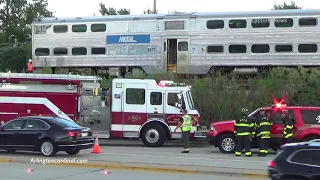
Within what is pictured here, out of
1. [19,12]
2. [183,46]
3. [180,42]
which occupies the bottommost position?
[183,46]

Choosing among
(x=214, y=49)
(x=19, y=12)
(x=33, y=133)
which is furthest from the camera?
(x=19, y=12)

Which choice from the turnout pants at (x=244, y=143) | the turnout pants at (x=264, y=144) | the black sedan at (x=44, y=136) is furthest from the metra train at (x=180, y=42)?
the black sedan at (x=44, y=136)

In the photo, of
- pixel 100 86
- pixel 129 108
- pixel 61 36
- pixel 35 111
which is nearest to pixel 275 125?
pixel 129 108

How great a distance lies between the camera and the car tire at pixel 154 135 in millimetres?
20859

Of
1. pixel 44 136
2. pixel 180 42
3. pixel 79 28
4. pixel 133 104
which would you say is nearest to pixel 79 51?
pixel 79 28

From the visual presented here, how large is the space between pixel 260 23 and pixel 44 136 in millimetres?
13746

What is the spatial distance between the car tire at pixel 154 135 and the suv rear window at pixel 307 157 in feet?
40.8

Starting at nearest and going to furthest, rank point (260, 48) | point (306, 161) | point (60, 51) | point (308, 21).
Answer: point (306, 161)
point (308, 21)
point (260, 48)
point (60, 51)

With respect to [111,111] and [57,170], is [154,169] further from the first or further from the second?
[111,111]

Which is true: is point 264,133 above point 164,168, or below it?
above

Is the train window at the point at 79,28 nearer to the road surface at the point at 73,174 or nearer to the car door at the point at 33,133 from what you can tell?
the car door at the point at 33,133

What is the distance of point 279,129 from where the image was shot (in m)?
18.2

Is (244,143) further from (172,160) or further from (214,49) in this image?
(214,49)

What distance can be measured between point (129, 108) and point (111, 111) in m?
0.74
